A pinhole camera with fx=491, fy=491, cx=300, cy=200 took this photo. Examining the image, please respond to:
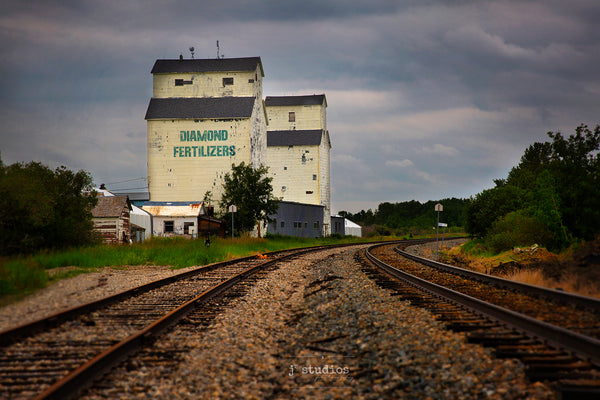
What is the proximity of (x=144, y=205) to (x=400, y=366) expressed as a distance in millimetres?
40375

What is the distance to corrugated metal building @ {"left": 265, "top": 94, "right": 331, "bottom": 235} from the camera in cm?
5981

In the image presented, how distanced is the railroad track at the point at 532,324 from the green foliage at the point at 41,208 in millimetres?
10932

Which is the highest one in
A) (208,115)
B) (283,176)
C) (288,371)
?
(208,115)

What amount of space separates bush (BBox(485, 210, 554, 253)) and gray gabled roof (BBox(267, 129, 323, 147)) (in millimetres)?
37978

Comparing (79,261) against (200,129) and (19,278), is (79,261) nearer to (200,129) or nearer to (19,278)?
(19,278)

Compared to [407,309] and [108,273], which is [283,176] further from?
[407,309]

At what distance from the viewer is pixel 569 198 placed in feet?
56.3

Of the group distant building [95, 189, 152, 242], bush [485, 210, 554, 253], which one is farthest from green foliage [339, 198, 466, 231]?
bush [485, 210, 554, 253]

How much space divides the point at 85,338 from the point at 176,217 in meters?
35.6

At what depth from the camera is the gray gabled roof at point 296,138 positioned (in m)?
60.3

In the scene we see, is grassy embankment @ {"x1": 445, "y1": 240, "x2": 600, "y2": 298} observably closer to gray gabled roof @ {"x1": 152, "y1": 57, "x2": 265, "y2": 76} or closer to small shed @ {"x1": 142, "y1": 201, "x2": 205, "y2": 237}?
small shed @ {"x1": 142, "y1": 201, "x2": 205, "y2": 237}

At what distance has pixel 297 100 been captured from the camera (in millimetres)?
64188

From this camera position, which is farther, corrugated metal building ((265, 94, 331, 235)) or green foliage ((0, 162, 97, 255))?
corrugated metal building ((265, 94, 331, 235))

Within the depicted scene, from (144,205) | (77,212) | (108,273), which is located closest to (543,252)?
(108,273)
